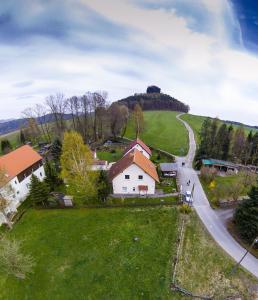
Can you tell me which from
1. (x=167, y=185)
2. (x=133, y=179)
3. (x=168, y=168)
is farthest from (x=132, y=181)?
(x=168, y=168)

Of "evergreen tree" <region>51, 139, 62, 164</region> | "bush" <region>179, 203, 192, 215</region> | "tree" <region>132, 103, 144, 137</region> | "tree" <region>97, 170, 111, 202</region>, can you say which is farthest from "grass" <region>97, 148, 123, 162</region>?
"bush" <region>179, 203, 192, 215</region>

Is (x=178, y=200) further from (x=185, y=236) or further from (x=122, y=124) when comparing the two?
(x=122, y=124)

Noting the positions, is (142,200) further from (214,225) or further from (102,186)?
(214,225)

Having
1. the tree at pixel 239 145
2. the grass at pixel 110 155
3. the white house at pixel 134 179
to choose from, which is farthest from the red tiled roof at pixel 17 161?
the tree at pixel 239 145

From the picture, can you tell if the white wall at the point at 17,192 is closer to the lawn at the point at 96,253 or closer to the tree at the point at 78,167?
the lawn at the point at 96,253

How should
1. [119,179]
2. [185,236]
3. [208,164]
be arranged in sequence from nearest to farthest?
[185,236], [119,179], [208,164]

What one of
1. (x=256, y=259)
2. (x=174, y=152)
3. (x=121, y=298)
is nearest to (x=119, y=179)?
(x=121, y=298)
